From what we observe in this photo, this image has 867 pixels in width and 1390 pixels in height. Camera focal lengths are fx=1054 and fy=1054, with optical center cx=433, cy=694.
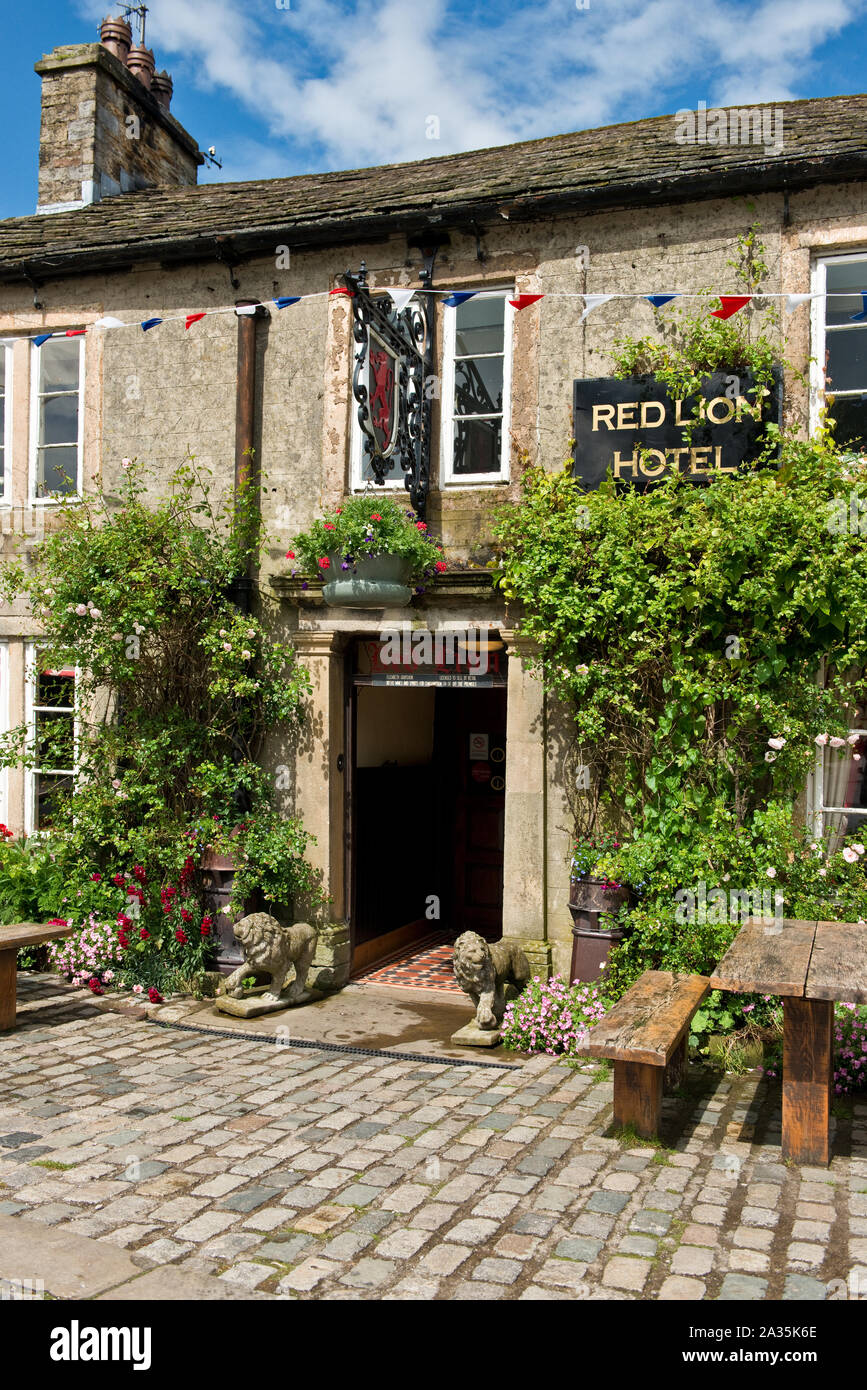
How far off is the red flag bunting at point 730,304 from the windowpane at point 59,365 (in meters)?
5.61

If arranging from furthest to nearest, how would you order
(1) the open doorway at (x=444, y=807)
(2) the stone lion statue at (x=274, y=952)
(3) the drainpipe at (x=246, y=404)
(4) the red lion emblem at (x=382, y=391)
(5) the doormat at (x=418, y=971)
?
(1) the open doorway at (x=444, y=807) → (5) the doormat at (x=418, y=971) → (3) the drainpipe at (x=246, y=404) → (4) the red lion emblem at (x=382, y=391) → (2) the stone lion statue at (x=274, y=952)

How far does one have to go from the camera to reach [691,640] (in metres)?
6.77

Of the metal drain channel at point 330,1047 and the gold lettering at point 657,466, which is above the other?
the gold lettering at point 657,466

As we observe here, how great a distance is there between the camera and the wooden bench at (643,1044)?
4.75 m

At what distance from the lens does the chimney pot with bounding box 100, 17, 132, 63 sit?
11406 mm

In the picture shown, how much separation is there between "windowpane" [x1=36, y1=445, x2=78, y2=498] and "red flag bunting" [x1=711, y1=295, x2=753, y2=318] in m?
5.53

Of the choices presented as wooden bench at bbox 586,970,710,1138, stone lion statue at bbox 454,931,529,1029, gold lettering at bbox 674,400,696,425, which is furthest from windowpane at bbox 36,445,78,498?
wooden bench at bbox 586,970,710,1138

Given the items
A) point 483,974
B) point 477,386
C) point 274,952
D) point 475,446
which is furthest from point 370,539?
point 483,974

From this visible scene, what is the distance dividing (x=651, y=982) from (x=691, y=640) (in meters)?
2.18

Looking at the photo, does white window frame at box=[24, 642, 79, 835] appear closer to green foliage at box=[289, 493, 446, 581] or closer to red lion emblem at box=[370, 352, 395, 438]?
green foliage at box=[289, 493, 446, 581]

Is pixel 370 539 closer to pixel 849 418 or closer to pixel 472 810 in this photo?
pixel 849 418

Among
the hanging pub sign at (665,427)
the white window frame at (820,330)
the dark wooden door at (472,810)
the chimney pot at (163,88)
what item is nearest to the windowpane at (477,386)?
the hanging pub sign at (665,427)

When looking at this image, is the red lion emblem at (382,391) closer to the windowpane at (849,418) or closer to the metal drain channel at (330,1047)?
the windowpane at (849,418)

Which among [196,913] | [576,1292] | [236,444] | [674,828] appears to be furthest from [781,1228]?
[236,444]
